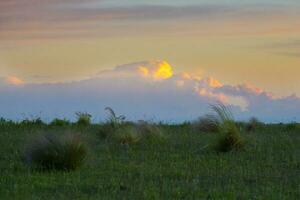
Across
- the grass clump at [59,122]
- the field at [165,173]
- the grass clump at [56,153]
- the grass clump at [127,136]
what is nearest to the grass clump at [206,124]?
the field at [165,173]

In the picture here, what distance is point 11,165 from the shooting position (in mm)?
15664

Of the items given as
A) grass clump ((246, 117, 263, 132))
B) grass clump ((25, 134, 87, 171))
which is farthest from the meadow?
grass clump ((246, 117, 263, 132))

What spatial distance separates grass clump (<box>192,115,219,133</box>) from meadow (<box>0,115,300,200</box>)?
4.18 ft

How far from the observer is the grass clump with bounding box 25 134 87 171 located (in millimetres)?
15109

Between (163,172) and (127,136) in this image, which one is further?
(127,136)

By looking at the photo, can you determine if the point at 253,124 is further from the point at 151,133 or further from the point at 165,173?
the point at 165,173

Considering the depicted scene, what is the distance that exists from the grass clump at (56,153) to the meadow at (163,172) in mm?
193

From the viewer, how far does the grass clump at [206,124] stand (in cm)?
2306

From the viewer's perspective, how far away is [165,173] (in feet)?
48.0

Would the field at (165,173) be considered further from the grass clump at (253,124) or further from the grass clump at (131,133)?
the grass clump at (253,124)

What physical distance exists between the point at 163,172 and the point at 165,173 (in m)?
0.15

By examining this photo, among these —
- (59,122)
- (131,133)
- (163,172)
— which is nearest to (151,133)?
(131,133)

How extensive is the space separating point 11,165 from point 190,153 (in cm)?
445

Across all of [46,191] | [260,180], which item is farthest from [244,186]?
[46,191]
